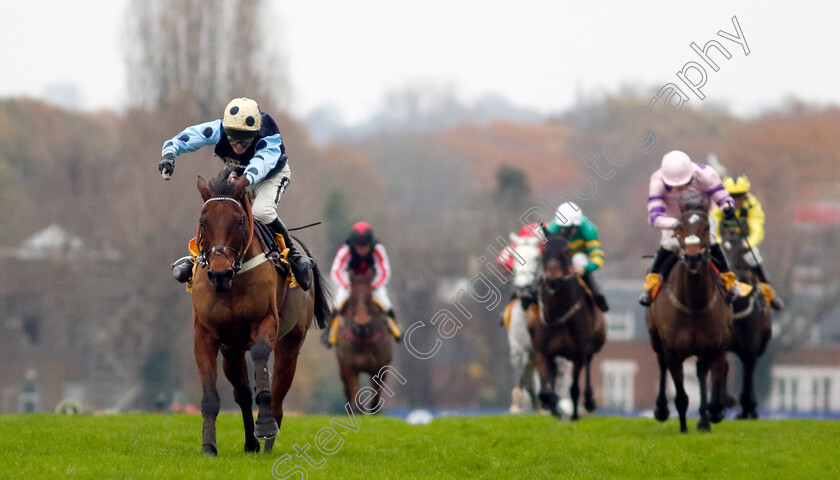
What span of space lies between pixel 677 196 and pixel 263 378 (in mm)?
6192

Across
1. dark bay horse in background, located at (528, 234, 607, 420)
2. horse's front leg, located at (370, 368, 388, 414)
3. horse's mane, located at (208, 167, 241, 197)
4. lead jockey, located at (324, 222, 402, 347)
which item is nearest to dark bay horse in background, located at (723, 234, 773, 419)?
dark bay horse in background, located at (528, 234, 607, 420)

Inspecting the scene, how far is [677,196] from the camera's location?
622 inches

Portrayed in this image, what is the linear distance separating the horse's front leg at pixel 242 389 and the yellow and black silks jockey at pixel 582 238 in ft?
22.7

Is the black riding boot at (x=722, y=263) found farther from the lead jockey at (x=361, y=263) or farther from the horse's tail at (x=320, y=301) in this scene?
the lead jockey at (x=361, y=263)

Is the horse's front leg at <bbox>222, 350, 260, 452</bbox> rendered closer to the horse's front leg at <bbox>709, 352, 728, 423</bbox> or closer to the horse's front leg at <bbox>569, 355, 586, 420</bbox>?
the horse's front leg at <bbox>709, 352, 728, 423</bbox>

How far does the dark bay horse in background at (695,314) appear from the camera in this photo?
49.2 ft

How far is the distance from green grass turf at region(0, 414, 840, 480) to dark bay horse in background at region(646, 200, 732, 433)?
0.56 metres

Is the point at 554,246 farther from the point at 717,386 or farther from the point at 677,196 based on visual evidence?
the point at 717,386

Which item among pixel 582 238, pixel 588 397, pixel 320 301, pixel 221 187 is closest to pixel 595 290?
pixel 582 238

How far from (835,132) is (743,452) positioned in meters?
57.9

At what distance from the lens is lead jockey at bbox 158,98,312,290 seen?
12.6 meters

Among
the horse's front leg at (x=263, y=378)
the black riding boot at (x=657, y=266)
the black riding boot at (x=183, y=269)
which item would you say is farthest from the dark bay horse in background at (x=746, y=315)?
the black riding boot at (x=183, y=269)

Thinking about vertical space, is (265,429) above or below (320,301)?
below

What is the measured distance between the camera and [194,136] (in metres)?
12.8
